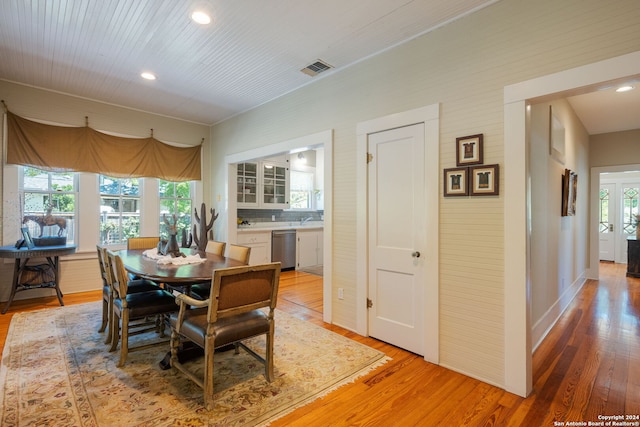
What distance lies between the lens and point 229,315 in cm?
194

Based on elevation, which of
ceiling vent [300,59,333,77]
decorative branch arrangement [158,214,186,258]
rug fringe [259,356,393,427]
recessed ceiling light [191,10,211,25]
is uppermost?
recessed ceiling light [191,10,211,25]

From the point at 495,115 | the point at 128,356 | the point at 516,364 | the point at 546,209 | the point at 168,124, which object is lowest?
the point at 128,356

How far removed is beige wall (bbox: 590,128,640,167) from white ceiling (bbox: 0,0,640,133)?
1612mm

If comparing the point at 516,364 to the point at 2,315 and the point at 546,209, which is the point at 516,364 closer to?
the point at 546,209

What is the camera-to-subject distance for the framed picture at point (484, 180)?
2217 mm

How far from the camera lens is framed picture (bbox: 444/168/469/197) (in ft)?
7.80

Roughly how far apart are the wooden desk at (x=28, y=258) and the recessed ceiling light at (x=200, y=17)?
3.31 m

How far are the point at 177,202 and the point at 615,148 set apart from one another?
7958 mm

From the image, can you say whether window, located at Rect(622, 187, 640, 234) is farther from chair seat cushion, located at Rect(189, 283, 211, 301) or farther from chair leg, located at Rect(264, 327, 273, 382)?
chair seat cushion, located at Rect(189, 283, 211, 301)

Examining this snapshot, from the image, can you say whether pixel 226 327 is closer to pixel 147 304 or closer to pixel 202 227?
pixel 147 304

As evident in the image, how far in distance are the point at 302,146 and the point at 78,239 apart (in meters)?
3.65

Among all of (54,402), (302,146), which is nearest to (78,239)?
(54,402)

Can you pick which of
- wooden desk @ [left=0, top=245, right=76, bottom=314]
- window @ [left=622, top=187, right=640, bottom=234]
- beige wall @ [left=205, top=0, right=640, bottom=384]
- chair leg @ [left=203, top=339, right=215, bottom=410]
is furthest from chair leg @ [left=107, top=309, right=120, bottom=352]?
window @ [left=622, top=187, right=640, bottom=234]

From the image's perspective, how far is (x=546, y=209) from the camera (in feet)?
10.5
